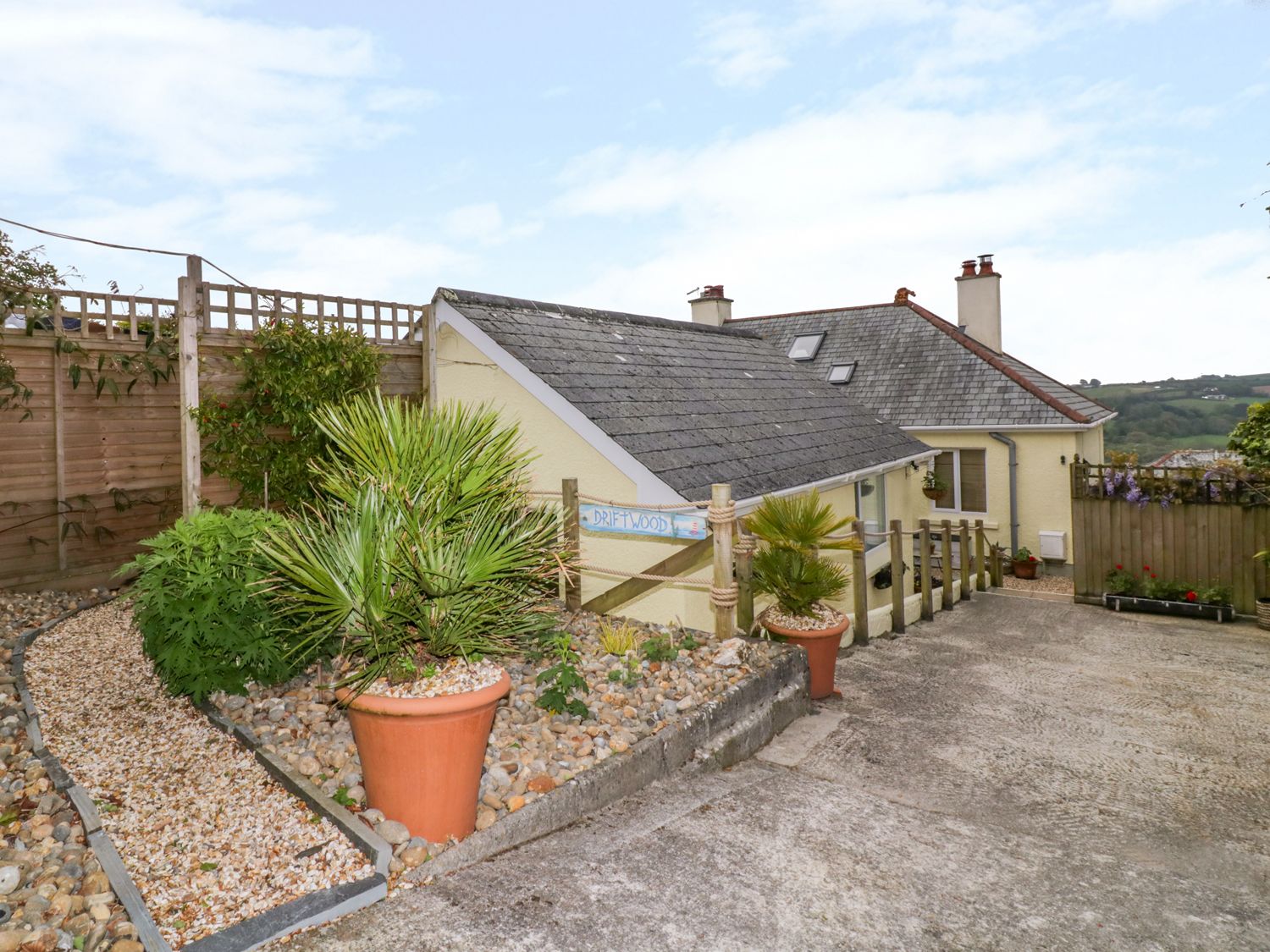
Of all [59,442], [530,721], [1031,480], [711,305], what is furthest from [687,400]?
[711,305]

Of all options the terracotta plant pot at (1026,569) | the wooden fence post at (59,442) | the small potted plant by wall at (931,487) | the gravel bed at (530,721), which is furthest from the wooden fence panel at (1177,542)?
the wooden fence post at (59,442)

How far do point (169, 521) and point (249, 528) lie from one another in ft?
14.6

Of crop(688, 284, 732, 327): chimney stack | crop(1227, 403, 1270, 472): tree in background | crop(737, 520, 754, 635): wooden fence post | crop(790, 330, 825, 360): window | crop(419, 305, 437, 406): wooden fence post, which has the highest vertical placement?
crop(688, 284, 732, 327): chimney stack

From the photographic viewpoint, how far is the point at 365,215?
10117 mm

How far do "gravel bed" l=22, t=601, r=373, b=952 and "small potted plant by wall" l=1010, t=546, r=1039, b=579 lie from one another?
52.5 feet

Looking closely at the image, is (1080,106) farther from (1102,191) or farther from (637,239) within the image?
(637,239)

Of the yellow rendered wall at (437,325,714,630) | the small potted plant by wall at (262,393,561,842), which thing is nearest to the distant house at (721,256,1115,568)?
the yellow rendered wall at (437,325,714,630)

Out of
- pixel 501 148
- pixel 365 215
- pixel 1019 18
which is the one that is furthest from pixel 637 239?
pixel 1019 18

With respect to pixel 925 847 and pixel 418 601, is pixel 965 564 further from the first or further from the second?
pixel 418 601

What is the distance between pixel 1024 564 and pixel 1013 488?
178 centimetres

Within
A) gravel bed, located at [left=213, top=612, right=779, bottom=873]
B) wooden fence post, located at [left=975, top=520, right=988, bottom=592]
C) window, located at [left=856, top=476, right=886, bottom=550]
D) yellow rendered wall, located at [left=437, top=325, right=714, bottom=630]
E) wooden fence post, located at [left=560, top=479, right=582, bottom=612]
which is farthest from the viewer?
wooden fence post, located at [left=975, top=520, right=988, bottom=592]

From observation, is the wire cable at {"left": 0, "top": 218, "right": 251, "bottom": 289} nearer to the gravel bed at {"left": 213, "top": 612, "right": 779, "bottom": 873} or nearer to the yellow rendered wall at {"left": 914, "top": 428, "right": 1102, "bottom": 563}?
the gravel bed at {"left": 213, "top": 612, "right": 779, "bottom": 873}

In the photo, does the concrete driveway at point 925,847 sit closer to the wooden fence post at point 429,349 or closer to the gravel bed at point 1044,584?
the wooden fence post at point 429,349

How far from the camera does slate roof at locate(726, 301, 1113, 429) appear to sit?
55.1 feet
